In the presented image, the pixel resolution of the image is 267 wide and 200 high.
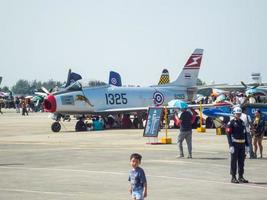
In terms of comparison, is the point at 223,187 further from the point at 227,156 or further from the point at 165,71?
the point at 165,71

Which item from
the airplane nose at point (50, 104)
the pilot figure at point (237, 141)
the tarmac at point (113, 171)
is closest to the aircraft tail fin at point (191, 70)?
the airplane nose at point (50, 104)

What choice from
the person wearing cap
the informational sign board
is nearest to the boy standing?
the person wearing cap

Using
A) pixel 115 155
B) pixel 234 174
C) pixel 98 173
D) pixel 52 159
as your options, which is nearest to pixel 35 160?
pixel 52 159

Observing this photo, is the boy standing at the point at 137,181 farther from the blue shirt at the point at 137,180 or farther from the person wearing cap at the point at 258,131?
the person wearing cap at the point at 258,131

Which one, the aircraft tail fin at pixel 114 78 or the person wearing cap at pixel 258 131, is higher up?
the aircraft tail fin at pixel 114 78

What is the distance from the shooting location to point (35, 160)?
880 inches

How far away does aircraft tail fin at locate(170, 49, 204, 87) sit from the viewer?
48938 mm

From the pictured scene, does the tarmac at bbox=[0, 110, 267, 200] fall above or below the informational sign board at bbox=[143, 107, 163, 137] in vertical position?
below

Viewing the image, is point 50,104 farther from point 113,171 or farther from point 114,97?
point 113,171

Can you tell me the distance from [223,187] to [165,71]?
50296 mm

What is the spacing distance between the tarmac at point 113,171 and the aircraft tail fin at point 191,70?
1883cm

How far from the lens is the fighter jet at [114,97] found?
3934cm

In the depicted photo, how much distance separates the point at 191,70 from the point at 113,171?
31.0 meters

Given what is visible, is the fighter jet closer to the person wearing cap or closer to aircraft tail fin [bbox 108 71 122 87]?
aircraft tail fin [bbox 108 71 122 87]
